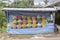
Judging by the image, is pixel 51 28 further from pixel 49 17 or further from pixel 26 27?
pixel 26 27

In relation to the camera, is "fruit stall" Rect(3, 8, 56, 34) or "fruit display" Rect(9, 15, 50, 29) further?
"fruit display" Rect(9, 15, 50, 29)

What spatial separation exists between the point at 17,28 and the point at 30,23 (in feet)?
4.69

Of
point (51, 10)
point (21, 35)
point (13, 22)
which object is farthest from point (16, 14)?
point (51, 10)

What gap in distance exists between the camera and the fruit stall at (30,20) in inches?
708

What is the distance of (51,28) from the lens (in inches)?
714

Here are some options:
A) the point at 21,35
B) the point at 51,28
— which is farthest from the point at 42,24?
the point at 21,35

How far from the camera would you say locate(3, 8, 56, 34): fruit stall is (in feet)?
59.0

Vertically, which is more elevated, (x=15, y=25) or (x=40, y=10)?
(x=40, y=10)

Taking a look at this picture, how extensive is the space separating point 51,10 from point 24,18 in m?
2.88

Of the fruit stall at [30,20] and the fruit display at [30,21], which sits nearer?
the fruit stall at [30,20]

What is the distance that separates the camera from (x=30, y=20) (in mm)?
18344

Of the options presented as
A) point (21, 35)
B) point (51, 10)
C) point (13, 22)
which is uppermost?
point (51, 10)

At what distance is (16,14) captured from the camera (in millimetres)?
18359

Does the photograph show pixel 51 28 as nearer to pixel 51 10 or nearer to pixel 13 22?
pixel 51 10
